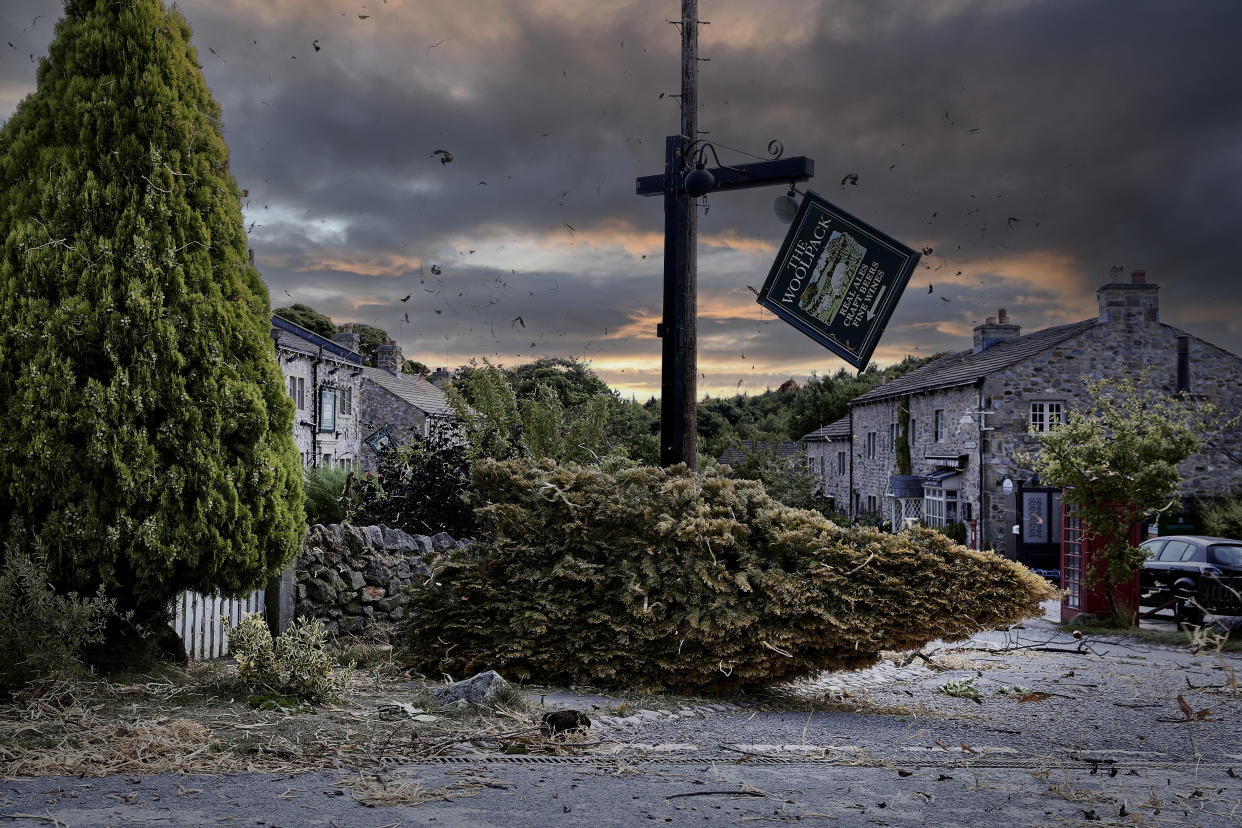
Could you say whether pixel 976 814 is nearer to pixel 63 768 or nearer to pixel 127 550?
pixel 63 768

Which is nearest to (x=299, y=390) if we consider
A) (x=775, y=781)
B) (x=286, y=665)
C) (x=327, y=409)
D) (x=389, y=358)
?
(x=327, y=409)

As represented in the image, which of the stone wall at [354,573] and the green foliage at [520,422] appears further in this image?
the green foliage at [520,422]

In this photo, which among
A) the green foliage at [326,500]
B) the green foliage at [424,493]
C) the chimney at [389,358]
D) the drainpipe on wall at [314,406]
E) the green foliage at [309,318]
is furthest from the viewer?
the green foliage at [309,318]

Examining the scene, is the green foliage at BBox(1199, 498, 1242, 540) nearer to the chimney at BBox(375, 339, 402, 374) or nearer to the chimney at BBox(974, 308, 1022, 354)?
the chimney at BBox(974, 308, 1022, 354)

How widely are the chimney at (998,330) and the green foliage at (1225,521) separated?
29.7ft

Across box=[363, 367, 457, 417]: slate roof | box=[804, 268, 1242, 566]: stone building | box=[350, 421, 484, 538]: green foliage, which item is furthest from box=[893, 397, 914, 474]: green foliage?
box=[350, 421, 484, 538]: green foliage

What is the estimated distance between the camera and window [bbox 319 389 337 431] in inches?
1233

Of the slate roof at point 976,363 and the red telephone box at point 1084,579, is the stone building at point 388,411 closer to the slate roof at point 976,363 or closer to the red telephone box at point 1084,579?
the slate roof at point 976,363

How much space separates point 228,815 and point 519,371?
44.7 metres

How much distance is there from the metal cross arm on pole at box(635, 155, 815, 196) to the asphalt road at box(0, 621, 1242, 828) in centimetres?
482

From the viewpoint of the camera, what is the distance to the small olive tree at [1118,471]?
13609 mm

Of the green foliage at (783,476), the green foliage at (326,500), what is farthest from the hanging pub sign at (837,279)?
the green foliage at (783,476)

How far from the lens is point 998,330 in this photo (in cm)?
3181

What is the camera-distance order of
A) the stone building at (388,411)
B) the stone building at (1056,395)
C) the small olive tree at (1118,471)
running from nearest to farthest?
the small olive tree at (1118,471) → the stone building at (1056,395) → the stone building at (388,411)
